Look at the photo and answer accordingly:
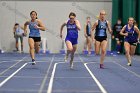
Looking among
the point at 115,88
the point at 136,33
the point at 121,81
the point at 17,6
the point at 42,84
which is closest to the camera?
the point at 115,88

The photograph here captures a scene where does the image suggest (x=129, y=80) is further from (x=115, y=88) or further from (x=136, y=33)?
(x=136, y=33)

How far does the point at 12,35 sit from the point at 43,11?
242 centimetres

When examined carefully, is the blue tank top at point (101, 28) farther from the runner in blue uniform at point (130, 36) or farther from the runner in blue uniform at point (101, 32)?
the runner in blue uniform at point (130, 36)

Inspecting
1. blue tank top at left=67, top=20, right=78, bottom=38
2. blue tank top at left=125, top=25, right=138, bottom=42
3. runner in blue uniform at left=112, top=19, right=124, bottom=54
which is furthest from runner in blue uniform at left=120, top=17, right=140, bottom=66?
runner in blue uniform at left=112, top=19, right=124, bottom=54

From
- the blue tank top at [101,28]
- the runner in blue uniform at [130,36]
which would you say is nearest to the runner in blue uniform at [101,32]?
the blue tank top at [101,28]

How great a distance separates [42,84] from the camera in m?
8.72

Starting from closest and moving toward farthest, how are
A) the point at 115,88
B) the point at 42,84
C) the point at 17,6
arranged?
the point at 115,88
the point at 42,84
the point at 17,6

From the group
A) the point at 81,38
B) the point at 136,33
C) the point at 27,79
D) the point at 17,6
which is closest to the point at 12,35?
the point at 17,6

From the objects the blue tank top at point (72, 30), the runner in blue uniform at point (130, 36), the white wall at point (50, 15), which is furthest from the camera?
the white wall at point (50, 15)

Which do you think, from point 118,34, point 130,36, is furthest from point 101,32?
point 118,34

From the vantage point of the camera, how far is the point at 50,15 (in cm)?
2505

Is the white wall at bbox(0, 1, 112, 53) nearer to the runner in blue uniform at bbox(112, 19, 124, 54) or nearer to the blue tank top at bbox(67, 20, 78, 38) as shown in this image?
the runner in blue uniform at bbox(112, 19, 124, 54)

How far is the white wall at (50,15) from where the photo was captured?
24.9 m

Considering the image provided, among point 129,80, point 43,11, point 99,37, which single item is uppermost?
point 43,11
